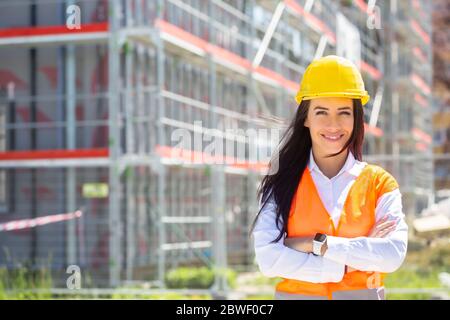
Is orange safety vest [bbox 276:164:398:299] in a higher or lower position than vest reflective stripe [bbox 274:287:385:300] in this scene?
higher

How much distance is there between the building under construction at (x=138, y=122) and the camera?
8.81 meters

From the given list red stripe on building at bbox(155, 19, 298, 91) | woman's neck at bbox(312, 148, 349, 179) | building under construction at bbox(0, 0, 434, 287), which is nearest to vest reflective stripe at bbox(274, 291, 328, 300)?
woman's neck at bbox(312, 148, 349, 179)

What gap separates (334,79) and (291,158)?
0.59 feet

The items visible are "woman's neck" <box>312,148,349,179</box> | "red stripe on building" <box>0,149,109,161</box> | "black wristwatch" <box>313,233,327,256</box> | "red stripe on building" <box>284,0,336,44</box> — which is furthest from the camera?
"red stripe on building" <box>284,0,336,44</box>

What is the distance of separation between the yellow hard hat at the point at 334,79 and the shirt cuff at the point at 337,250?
0.23 metres

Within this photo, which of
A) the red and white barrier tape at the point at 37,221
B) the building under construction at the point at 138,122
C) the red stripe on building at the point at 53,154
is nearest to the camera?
the building under construction at the point at 138,122

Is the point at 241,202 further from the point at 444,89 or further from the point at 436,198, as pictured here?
the point at 444,89

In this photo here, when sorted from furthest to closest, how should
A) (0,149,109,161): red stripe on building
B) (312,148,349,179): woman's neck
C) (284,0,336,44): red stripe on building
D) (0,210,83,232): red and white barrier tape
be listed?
(284,0,336,44): red stripe on building → (0,210,83,232): red and white barrier tape → (0,149,109,161): red stripe on building → (312,148,349,179): woman's neck

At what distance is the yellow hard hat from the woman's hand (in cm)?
23

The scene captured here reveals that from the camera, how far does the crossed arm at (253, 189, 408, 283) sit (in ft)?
4.98

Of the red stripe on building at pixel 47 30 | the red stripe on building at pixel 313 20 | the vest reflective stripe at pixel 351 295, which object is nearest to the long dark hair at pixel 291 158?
the vest reflective stripe at pixel 351 295

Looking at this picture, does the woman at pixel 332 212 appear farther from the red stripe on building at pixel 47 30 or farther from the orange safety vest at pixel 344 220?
the red stripe on building at pixel 47 30

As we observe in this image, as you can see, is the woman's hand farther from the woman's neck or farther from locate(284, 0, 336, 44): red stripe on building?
locate(284, 0, 336, 44): red stripe on building

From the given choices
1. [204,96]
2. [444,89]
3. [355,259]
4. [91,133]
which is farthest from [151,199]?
[444,89]
